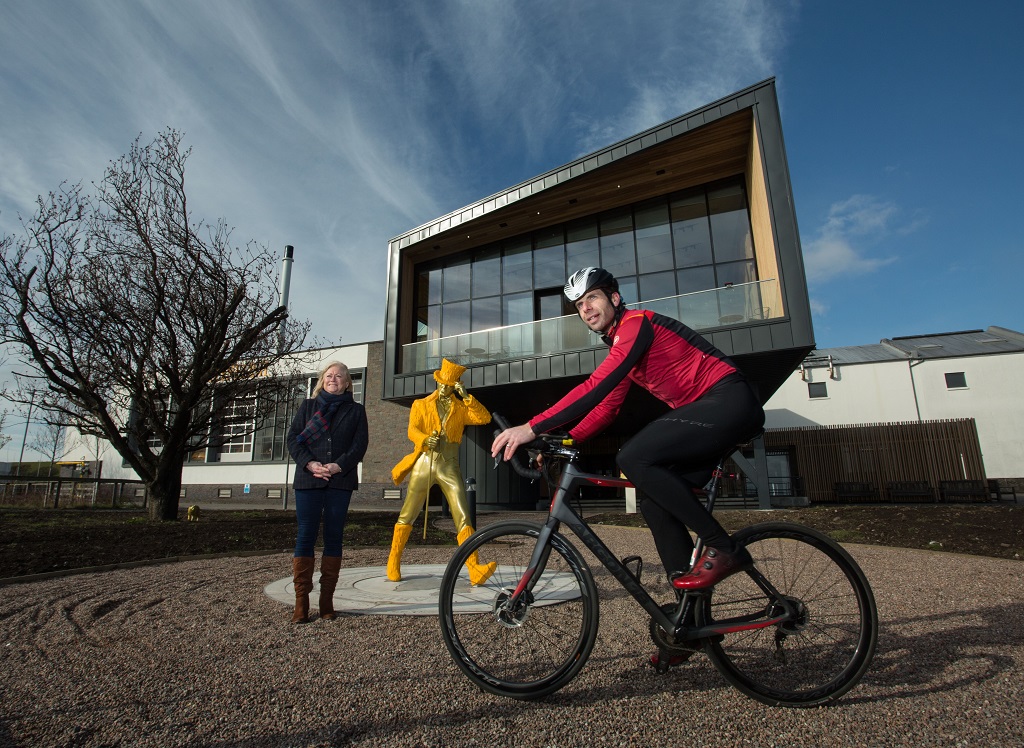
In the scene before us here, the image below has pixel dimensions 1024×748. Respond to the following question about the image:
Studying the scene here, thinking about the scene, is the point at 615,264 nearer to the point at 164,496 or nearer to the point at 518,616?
the point at 164,496

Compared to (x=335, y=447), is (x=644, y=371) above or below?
above

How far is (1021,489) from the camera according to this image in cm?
2475

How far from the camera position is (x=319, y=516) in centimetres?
370

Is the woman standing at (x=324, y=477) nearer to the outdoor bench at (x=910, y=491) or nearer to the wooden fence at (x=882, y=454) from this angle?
the wooden fence at (x=882, y=454)

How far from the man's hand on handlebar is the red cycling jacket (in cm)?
4

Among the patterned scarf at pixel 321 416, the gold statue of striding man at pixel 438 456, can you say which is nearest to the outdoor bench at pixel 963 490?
the gold statue of striding man at pixel 438 456

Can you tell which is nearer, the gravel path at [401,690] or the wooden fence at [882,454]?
the gravel path at [401,690]

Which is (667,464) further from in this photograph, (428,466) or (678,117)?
(678,117)

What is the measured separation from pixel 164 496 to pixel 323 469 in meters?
10.0

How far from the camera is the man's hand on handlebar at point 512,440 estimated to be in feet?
7.43

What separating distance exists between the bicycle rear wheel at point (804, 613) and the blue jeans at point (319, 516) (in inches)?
99.7

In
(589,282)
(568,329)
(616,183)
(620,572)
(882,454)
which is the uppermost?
(616,183)

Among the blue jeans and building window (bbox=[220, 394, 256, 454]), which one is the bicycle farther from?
building window (bbox=[220, 394, 256, 454])

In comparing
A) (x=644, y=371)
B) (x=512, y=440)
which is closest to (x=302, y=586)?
(x=512, y=440)
